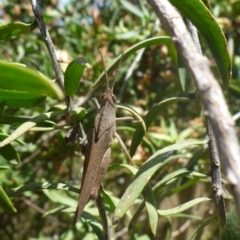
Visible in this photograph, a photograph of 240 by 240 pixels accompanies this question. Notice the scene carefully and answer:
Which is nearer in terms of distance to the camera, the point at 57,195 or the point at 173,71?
the point at 57,195

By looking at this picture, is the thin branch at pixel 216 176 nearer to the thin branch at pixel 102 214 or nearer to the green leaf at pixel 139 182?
→ the green leaf at pixel 139 182

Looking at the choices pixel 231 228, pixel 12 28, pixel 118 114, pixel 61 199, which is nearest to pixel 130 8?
pixel 118 114

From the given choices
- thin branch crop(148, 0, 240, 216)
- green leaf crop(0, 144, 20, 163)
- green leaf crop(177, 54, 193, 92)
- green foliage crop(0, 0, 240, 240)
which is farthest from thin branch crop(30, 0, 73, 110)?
thin branch crop(148, 0, 240, 216)

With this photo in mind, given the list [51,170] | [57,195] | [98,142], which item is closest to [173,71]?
[51,170]

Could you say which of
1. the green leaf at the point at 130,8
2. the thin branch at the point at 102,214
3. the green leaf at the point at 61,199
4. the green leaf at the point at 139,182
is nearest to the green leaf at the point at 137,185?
the green leaf at the point at 139,182

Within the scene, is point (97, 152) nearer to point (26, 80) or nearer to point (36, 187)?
point (36, 187)

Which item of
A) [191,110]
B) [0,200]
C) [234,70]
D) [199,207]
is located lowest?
[199,207]

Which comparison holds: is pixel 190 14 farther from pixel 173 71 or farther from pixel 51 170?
pixel 173 71
